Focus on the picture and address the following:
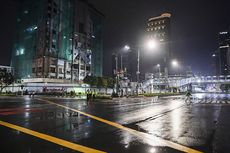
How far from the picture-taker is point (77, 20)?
106 m

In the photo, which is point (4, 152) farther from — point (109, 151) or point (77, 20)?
point (77, 20)

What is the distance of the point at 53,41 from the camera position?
9106 centimetres

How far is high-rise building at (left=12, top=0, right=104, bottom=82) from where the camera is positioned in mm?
87625

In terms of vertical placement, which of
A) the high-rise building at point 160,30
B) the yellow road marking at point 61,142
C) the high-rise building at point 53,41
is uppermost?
the high-rise building at point 160,30

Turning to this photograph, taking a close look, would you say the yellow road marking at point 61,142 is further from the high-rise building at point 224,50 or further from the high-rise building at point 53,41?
the high-rise building at point 224,50

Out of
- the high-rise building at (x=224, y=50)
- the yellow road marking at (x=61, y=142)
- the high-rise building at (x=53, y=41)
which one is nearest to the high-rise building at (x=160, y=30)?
the high-rise building at (x=224, y=50)

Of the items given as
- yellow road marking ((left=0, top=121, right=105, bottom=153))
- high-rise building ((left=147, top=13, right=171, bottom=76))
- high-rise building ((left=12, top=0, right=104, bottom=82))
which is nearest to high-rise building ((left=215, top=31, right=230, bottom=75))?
high-rise building ((left=147, top=13, right=171, bottom=76))

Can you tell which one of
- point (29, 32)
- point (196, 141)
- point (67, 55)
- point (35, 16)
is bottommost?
point (196, 141)

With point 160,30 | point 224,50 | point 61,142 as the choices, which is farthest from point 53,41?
point 224,50

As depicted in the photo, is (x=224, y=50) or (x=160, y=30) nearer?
(x=160, y=30)

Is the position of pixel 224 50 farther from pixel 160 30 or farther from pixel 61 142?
pixel 61 142

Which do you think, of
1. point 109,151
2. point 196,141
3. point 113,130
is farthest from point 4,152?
point 196,141

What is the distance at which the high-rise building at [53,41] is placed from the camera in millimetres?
87625

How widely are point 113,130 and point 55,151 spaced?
3293mm
